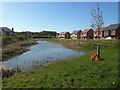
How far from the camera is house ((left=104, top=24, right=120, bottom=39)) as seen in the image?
113 m

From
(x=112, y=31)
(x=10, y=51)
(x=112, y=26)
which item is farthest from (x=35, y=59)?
(x=112, y=26)

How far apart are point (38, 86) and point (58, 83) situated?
1.50m

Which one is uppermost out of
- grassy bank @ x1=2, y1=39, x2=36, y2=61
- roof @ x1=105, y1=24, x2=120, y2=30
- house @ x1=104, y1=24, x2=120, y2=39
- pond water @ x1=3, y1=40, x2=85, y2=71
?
roof @ x1=105, y1=24, x2=120, y2=30

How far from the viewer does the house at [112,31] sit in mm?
112562

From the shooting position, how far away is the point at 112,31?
382ft

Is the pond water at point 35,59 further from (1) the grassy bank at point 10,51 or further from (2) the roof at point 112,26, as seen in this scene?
(2) the roof at point 112,26

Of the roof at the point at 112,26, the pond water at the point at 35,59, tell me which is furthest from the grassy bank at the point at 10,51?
the roof at the point at 112,26

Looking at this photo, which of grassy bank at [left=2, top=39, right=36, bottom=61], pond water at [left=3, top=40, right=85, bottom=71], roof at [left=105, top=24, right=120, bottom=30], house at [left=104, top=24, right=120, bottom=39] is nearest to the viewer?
pond water at [left=3, top=40, right=85, bottom=71]

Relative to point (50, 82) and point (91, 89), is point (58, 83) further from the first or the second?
point (91, 89)

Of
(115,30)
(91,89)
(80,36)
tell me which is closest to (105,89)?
(91,89)

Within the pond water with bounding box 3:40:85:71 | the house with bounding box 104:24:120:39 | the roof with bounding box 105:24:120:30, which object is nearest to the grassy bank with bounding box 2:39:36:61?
the pond water with bounding box 3:40:85:71

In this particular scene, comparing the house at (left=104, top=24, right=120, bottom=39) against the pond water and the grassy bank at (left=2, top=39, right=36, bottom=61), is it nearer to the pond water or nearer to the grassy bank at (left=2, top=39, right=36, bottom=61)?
the grassy bank at (left=2, top=39, right=36, bottom=61)

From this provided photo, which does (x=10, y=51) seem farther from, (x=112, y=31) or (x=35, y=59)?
(x=112, y=31)

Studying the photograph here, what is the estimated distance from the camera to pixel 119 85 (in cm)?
1425
